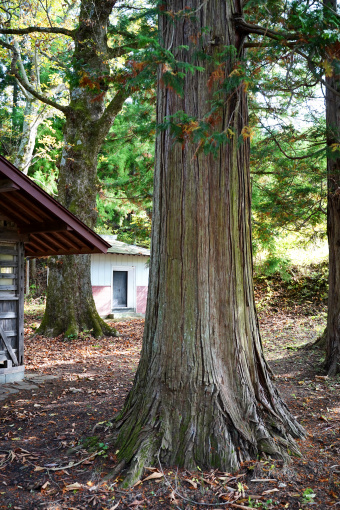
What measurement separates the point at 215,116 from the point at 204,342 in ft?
7.91

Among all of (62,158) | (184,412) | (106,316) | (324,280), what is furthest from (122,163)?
(184,412)

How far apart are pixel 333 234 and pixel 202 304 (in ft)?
14.4

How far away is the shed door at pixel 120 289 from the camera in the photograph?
2048 centimetres

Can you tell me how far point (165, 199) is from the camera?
4.63m

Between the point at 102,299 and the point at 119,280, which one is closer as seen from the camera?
the point at 102,299

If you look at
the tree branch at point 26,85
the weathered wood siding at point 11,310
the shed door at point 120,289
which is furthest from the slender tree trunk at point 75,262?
the shed door at point 120,289

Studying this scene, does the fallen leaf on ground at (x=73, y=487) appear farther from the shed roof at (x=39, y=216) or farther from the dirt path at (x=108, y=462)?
the shed roof at (x=39, y=216)

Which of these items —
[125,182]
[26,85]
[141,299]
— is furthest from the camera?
[141,299]

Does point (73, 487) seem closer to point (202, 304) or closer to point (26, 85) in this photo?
point (202, 304)

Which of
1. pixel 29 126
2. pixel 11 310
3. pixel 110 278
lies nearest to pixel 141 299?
pixel 110 278

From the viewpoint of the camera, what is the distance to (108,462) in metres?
4.17

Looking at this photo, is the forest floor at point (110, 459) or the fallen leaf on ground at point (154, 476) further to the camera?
the fallen leaf on ground at point (154, 476)

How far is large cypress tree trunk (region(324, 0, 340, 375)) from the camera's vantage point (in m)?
7.52

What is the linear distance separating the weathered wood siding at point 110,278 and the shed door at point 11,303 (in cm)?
1086
